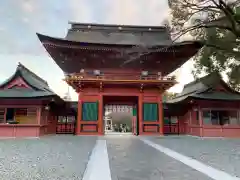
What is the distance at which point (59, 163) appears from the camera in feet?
19.0

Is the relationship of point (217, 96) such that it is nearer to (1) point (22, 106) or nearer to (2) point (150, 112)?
(2) point (150, 112)

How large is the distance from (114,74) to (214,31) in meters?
7.63

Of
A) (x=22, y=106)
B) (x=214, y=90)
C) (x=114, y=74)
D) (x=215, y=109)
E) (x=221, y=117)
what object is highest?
(x=114, y=74)

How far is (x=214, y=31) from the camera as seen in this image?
14.7 meters

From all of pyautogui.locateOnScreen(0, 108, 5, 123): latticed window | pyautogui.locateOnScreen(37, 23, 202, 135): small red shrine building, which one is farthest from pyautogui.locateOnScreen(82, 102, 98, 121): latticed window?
pyautogui.locateOnScreen(0, 108, 5, 123): latticed window

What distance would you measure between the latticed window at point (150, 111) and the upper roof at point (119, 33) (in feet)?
17.1

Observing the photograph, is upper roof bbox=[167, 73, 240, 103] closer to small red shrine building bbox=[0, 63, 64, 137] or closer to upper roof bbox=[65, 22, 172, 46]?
upper roof bbox=[65, 22, 172, 46]

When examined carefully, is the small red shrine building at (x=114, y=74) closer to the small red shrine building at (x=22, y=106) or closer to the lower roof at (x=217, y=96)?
the lower roof at (x=217, y=96)

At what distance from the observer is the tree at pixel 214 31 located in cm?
1200

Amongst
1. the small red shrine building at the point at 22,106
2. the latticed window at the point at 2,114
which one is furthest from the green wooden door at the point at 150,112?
the latticed window at the point at 2,114

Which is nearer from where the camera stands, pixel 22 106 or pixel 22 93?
pixel 22 93

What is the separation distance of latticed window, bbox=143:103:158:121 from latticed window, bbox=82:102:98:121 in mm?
3684

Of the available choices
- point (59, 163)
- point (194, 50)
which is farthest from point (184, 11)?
point (59, 163)

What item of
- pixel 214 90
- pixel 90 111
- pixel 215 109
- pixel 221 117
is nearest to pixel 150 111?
pixel 90 111
